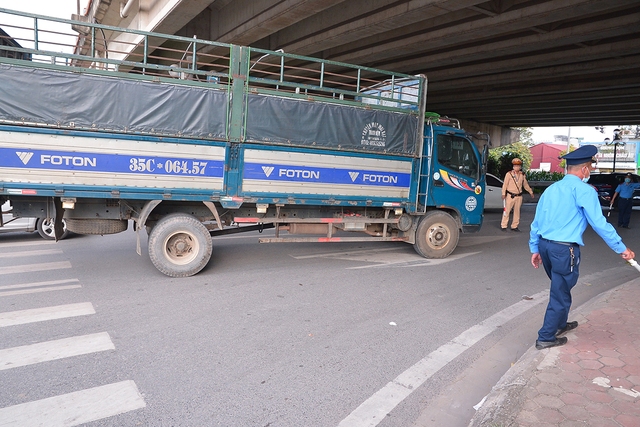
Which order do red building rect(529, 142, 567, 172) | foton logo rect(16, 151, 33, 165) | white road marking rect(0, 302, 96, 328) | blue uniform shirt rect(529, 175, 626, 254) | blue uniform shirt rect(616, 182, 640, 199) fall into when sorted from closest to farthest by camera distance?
blue uniform shirt rect(529, 175, 626, 254) → white road marking rect(0, 302, 96, 328) → foton logo rect(16, 151, 33, 165) → blue uniform shirt rect(616, 182, 640, 199) → red building rect(529, 142, 567, 172)

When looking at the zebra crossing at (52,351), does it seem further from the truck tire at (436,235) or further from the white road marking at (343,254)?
the truck tire at (436,235)

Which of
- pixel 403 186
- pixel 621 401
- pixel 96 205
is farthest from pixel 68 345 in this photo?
pixel 403 186

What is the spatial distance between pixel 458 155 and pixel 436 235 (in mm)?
1628

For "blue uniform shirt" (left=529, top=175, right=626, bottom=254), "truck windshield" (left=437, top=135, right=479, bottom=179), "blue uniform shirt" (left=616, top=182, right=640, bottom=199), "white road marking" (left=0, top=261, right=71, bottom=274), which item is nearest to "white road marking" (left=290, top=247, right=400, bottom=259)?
"truck windshield" (left=437, top=135, right=479, bottom=179)

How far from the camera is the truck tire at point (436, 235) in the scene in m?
8.82

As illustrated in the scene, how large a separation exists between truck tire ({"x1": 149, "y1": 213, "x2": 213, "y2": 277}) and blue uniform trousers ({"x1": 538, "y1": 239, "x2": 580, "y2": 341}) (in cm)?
466

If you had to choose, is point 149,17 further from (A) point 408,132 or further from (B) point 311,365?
(B) point 311,365

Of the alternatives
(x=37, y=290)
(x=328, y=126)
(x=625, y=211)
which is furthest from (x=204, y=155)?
(x=625, y=211)

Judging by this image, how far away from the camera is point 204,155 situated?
6.80 m

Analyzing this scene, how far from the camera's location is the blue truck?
605 centimetres

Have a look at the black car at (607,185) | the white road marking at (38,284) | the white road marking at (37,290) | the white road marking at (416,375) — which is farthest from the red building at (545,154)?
the white road marking at (37,290)

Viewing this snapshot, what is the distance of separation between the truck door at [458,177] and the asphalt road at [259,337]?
1333 mm

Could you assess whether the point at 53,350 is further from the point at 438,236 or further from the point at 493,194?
the point at 493,194

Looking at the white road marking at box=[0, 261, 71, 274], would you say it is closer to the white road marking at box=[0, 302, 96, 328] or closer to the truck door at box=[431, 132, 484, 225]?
the white road marking at box=[0, 302, 96, 328]
